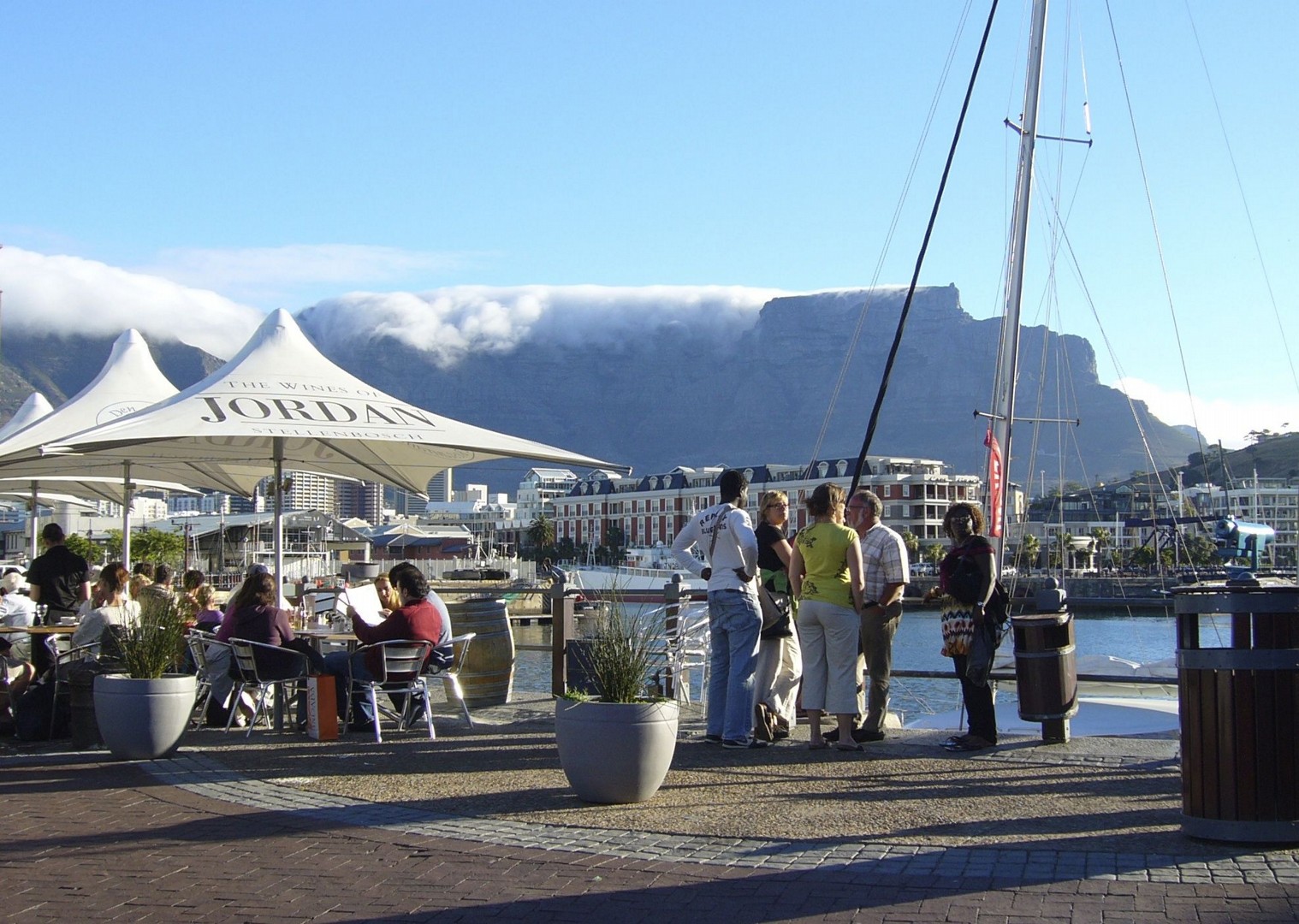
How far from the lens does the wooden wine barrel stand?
11.0m

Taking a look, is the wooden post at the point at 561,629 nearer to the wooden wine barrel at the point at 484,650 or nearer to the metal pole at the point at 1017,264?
the wooden wine barrel at the point at 484,650

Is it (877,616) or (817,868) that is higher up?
(877,616)

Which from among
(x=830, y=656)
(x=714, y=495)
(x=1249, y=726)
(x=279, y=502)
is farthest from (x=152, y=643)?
(x=714, y=495)

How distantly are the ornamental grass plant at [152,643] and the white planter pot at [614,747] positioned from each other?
3144mm

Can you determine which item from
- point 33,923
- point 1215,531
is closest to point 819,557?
point 33,923

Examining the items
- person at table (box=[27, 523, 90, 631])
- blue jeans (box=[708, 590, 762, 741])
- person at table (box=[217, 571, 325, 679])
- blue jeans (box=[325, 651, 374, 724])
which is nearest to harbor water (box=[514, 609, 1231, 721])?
blue jeans (box=[708, 590, 762, 741])

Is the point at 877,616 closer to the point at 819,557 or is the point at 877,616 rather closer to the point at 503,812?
the point at 819,557

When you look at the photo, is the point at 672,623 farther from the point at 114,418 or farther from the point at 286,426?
the point at 114,418

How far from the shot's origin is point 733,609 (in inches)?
342

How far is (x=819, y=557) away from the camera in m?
8.52

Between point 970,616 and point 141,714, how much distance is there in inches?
208

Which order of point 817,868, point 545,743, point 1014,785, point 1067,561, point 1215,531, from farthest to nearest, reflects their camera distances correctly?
point 1067,561 < point 1215,531 < point 545,743 < point 1014,785 < point 817,868

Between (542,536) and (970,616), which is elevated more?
(542,536)

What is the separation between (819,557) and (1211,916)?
4171 mm
